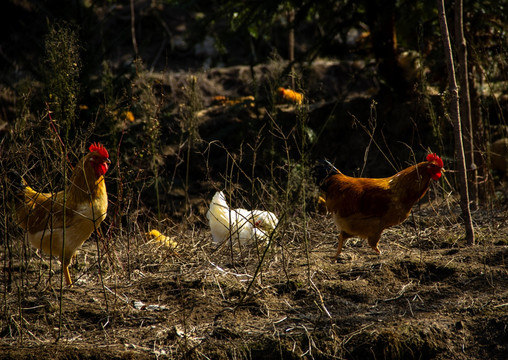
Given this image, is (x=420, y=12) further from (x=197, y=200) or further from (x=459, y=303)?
(x=459, y=303)

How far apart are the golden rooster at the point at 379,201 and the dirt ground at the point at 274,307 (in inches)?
8.5

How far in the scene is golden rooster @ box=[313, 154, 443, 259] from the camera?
12.6 ft

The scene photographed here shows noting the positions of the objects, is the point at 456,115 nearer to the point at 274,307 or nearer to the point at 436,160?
the point at 436,160

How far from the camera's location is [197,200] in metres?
6.66

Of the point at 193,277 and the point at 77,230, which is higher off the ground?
the point at 77,230

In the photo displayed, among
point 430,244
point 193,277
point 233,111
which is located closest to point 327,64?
point 233,111

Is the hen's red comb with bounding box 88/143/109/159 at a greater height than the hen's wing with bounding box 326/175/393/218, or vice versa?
the hen's red comb with bounding box 88/143/109/159

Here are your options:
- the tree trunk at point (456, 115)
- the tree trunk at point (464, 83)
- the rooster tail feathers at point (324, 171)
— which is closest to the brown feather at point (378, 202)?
the tree trunk at point (456, 115)

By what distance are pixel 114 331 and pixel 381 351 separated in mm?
1372

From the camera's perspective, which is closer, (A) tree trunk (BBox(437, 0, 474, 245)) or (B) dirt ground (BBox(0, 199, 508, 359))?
(B) dirt ground (BBox(0, 199, 508, 359))

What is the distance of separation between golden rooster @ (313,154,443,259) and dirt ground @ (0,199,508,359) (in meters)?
0.22

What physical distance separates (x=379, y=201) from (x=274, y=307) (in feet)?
3.90

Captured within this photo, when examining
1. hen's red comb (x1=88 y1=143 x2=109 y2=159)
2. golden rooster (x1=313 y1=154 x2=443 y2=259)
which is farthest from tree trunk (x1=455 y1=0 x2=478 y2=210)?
hen's red comb (x1=88 y1=143 x2=109 y2=159)

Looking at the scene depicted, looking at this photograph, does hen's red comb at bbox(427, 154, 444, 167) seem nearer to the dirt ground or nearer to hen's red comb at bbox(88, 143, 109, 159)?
the dirt ground
